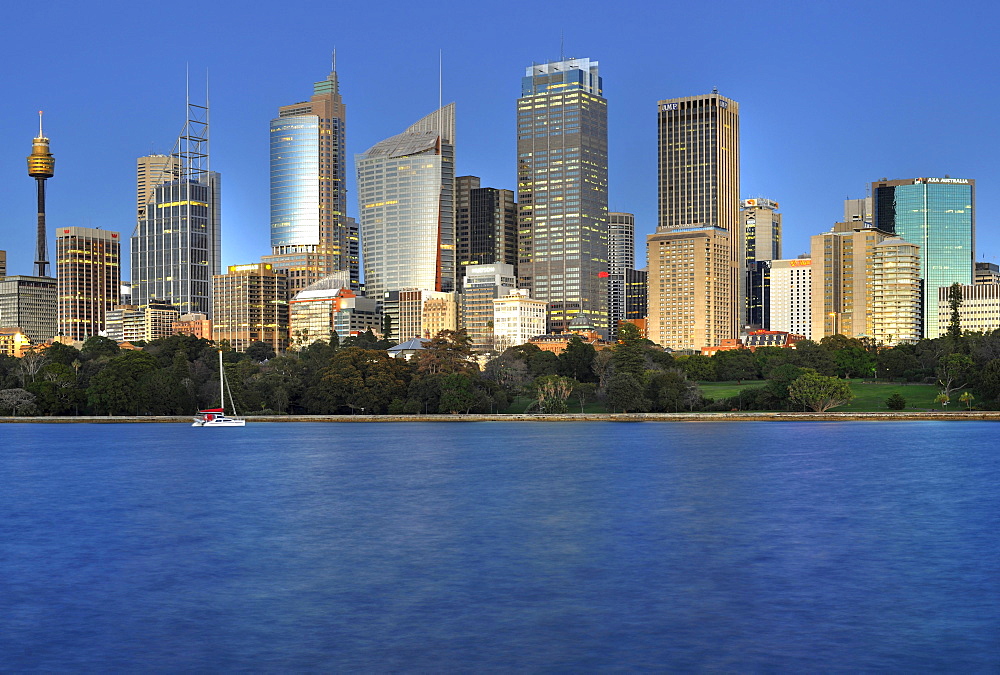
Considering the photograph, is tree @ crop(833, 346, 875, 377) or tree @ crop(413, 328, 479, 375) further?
tree @ crop(833, 346, 875, 377)

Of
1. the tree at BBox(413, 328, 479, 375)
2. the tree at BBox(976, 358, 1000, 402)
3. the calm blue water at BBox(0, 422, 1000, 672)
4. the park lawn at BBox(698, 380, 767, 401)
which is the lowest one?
the calm blue water at BBox(0, 422, 1000, 672)

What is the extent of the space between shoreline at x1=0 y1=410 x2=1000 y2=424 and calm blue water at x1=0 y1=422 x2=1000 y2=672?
5593cm

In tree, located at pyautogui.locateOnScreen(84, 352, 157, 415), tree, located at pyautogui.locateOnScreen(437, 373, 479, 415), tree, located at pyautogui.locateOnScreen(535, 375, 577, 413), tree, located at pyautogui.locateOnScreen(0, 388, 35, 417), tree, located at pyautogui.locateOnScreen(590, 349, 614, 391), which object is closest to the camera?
tree, located at pyautogui.locateOnScreen(437, 373, 479, 415)

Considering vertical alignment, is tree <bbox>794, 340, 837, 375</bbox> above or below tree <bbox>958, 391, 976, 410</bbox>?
above

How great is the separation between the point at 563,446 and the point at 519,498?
140 feet

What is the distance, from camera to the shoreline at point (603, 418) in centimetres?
14262

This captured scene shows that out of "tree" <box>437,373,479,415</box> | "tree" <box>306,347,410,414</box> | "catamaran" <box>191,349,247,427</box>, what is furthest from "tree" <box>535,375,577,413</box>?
"catamaran" <box>191,349,247,427</box>

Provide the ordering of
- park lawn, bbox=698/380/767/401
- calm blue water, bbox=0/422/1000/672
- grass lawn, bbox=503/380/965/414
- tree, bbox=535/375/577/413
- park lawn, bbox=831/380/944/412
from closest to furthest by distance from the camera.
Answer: calm blue water, bbox=0/422/1000/672, park lawn, bbox=831/380/944/412, grass lawn, bbox=503/380/965/414, tree, bbox=535/375/577/413, park lawn, bbox=698/380/767/401

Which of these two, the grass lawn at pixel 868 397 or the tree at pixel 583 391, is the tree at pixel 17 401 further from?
the tree at pixel 583 391

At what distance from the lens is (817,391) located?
488ft

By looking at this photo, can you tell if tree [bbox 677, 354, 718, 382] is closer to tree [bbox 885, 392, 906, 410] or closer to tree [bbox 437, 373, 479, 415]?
tree [bbox 885, 392, 906, 410]

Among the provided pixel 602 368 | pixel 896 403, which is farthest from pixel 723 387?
pixel 896 403

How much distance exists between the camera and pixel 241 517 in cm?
5731

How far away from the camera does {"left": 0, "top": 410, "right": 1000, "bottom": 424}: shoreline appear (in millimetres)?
142625
